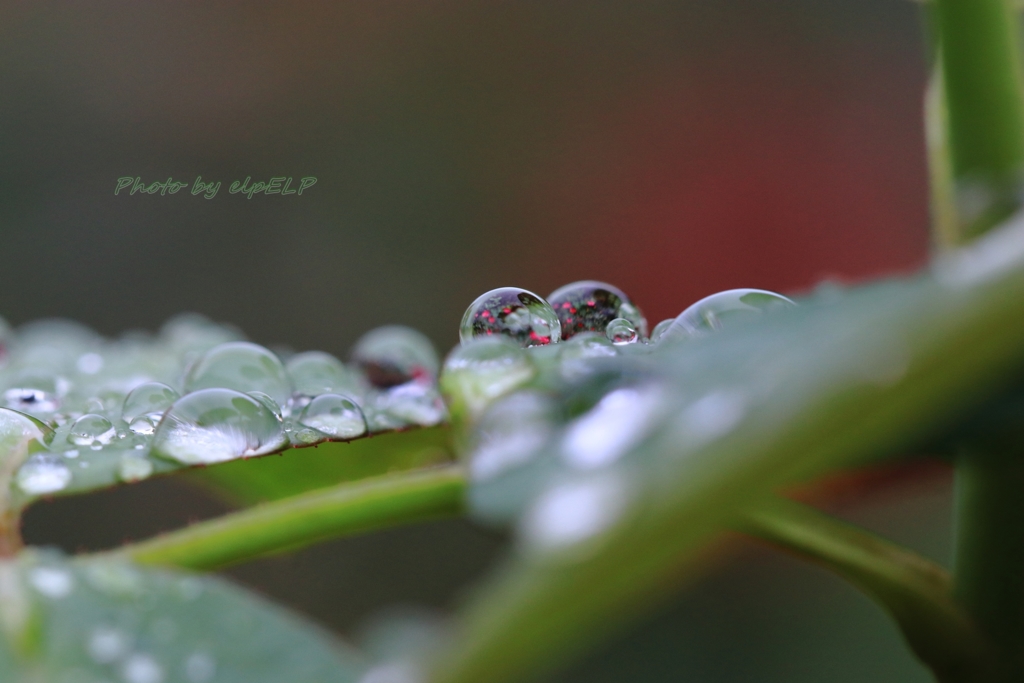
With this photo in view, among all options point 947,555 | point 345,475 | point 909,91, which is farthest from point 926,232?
point 345,475

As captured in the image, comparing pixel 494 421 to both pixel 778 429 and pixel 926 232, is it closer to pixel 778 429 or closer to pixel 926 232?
pixel 778 429

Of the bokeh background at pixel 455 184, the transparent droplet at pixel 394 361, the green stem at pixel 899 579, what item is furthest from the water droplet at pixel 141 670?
the bokeh background at pixel 455 184

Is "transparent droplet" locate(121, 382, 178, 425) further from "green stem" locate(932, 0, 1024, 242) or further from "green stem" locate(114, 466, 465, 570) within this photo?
"green stem" locate(932, 0, 1024, 242)

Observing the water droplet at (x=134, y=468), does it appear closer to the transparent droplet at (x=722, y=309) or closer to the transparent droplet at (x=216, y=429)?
the transparent droplet at (x=216, y=429)

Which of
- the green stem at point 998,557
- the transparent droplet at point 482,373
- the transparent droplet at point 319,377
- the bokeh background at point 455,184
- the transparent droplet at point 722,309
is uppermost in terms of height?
the transparent droplet at point 722,309

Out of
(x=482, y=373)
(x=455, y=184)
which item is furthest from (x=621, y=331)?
(x=455, y=184)

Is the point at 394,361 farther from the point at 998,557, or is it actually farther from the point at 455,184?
the point at 455,184

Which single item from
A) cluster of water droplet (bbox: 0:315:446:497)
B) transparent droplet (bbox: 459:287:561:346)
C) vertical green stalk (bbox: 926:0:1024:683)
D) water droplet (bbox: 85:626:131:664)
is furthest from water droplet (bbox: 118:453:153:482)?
vertical green stalk (bbox: 926:0:1024:683)
